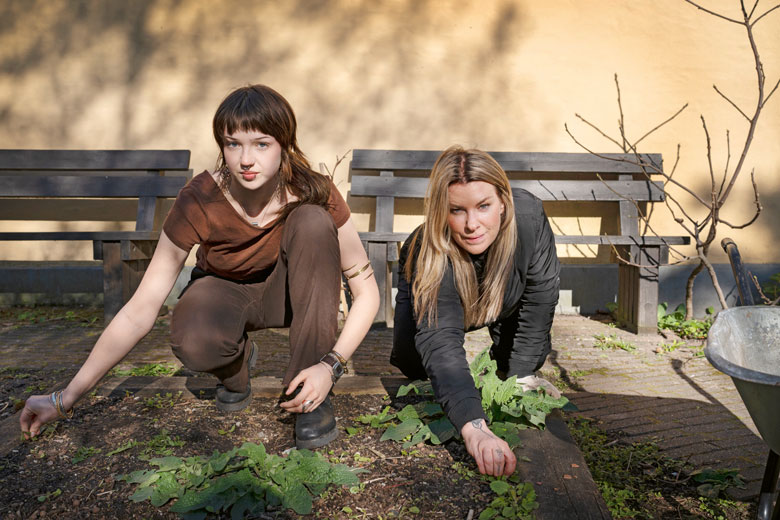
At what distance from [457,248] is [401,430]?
0.70 meters

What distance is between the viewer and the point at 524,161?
501 cm

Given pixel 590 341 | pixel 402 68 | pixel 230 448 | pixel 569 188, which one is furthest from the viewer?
pixel 402 68

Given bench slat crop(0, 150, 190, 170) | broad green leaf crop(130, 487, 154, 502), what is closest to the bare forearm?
broad green leaf crop(130, 487, 154, 502)

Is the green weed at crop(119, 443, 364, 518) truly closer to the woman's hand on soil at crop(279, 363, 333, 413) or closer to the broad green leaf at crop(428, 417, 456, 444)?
the woman's hand on soil at crop(279, 363, 333, 413)

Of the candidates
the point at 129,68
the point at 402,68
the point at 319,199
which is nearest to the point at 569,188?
the point at 402,68

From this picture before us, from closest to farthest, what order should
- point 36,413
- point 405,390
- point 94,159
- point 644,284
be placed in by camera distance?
point 36,413
point 405,390
point 644,284
point 94,159

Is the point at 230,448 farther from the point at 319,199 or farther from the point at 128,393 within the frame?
the point at 319,199

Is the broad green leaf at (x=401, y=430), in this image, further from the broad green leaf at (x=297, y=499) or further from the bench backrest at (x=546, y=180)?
the bench backrest at (x=546, y=180)

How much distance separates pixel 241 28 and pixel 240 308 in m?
3.74

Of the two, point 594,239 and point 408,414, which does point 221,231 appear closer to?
point 408,414

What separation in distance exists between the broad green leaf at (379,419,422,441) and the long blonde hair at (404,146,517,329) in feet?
1.24

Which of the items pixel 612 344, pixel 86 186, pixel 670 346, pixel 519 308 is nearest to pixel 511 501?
pixel 519 308

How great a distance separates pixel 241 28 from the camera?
532 cm

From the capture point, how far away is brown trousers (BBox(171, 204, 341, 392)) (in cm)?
212
